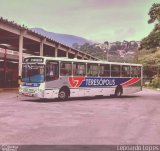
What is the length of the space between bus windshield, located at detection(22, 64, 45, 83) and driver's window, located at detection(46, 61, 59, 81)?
381 millimetres

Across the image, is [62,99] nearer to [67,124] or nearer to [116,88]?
[116,88]

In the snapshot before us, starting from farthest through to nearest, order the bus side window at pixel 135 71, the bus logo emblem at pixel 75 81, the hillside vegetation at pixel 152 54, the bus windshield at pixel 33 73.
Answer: the hillside vegetation at pixel 152 54 → the bus side window at pixel 135 71 → the bus logo emblem at pixel 75 81 → the bus windshield at pixel 33 73

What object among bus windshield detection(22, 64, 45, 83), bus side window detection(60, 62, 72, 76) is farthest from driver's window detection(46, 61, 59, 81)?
bus side window detection(60, 62, 72, 76)

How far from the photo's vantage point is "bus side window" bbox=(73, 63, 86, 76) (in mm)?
24358

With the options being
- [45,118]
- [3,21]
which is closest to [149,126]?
[45,118]

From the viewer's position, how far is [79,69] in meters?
24.8

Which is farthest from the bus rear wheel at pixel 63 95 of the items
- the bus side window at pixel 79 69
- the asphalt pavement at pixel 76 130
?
the asphalt pavement at pixel 76 130

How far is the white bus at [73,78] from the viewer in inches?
868

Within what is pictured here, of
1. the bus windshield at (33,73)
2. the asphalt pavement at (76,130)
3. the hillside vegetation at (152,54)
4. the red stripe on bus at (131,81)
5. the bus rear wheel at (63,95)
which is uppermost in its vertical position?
the hillside vegetation at (152,54)

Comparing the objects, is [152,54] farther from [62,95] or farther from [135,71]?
[62,95]

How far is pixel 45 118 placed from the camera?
1397 centimetres

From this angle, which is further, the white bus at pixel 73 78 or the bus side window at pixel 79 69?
the bus side window at pixel 79 69

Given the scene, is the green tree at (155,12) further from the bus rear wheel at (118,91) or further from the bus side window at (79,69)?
the bus side window at (79,69)

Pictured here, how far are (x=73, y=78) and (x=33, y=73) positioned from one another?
2.95 m
